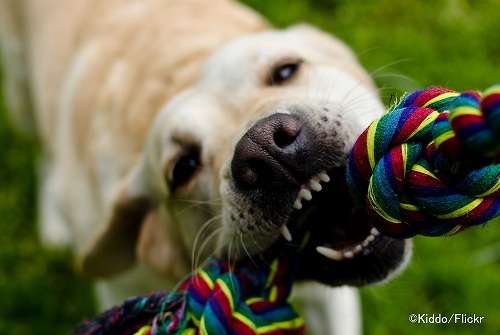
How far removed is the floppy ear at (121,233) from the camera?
7.38ft

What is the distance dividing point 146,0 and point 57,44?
0.58 meters

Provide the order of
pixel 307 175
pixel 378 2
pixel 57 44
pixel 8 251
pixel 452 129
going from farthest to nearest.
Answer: pixel 378 2, pixel 8 251, pixel 57 44, pixel 307 175, pixel 452 129

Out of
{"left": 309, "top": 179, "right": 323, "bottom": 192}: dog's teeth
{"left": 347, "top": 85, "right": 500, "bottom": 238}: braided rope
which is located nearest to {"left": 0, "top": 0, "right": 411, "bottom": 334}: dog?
{"left": 309, "top": 179, "right": 323, "bottom": 192}: dog's teeth

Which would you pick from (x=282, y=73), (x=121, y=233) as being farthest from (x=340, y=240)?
(x=121, y=233)

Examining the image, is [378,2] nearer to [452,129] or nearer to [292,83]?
[292,83]

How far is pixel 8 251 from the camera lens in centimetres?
384

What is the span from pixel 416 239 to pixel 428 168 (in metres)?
2.27

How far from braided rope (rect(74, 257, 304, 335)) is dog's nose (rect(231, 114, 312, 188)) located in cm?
27

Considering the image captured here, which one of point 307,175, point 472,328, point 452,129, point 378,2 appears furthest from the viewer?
point 378,2

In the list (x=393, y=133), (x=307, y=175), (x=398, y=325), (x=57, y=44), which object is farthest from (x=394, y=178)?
(x=57, y=44)

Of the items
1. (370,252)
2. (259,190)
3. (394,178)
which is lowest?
(370,252)

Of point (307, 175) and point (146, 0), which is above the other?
point (307, 175)

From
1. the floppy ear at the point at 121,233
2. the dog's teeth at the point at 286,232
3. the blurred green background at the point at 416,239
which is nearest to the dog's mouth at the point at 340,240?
the dog's teeth at the point at 286,232

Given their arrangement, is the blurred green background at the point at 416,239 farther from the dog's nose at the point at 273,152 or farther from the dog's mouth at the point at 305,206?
the dog's nose at the point at 273,152
